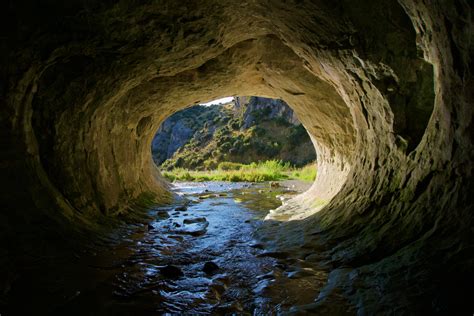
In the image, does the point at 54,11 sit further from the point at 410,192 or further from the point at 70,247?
the point at 410,192

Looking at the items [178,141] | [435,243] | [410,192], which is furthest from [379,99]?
[178,141]

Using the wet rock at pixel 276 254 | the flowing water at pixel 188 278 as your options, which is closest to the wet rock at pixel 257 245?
the flowing water at pixel 188 278

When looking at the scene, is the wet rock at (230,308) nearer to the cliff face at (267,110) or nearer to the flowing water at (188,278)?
the flowing water at (188,278)

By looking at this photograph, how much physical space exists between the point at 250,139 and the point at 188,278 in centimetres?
4631

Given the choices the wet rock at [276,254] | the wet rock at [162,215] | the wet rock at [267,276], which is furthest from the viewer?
the wet rock at [162,215]

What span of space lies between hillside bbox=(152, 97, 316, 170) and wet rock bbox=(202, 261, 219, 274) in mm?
37312

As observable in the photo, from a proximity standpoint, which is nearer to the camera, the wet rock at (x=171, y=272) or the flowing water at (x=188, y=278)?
the flowing water at (x=188, y=278)

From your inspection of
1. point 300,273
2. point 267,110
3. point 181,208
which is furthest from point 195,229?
point 267,110

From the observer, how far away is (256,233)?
5691mm

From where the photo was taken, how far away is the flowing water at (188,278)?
2744mm

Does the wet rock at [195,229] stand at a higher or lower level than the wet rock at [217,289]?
lower

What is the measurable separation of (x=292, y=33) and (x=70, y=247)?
14.1ft

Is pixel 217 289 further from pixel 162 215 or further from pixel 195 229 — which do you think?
pixel 162 215

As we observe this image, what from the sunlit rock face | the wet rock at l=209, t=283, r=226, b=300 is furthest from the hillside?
the wet rock at l=209, t=283, r=226, b=300
